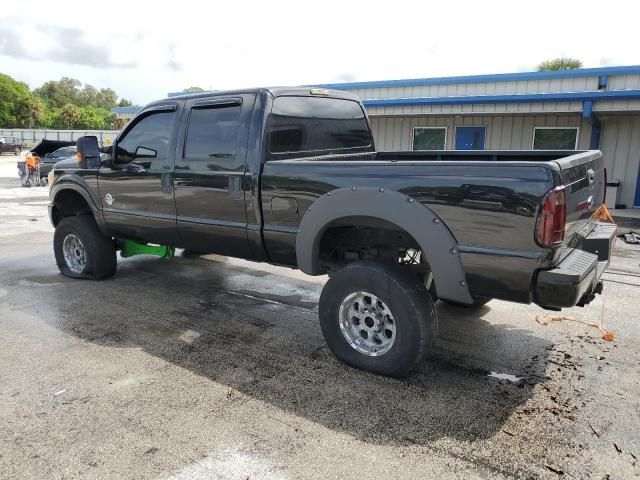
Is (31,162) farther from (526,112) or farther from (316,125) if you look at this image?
(316,125)

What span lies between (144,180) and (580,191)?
3.88 meters

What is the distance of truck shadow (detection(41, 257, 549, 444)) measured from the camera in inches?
127

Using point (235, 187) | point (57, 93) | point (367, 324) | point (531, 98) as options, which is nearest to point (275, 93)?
point (235, 187)

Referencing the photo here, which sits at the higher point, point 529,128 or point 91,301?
point 529,128

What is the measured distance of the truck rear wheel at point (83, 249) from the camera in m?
6.02

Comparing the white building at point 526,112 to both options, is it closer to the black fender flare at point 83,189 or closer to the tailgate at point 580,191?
the tailgate at point 580,191

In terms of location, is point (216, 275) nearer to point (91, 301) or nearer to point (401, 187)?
point (91, 301)

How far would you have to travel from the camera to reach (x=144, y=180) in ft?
16.9

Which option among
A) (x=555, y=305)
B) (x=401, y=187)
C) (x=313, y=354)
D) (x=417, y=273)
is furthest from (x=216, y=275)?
(x=555, y=305)

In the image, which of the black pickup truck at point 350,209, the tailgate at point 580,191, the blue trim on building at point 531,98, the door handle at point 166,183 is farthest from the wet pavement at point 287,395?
the blue trim on building at point 531,98

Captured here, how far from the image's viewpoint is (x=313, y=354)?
13.7 feet

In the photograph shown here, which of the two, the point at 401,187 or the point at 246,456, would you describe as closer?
the point at 246,456

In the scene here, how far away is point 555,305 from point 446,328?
1.72 meters

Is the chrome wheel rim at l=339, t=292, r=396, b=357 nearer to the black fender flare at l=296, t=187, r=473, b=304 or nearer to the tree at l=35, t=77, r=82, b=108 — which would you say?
the black fender flare at l=296, t=187, r=473, b=304
